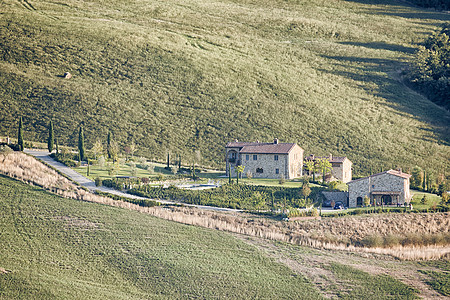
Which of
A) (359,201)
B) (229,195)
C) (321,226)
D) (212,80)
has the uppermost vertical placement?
(212,80)

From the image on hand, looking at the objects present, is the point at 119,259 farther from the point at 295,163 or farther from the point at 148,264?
the point at 295,163

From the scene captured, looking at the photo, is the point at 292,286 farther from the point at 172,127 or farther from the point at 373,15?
the point at 373,15

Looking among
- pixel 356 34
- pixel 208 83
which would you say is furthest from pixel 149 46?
pixel 356 34

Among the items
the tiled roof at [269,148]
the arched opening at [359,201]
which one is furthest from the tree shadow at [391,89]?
the arched opening at [359,201]

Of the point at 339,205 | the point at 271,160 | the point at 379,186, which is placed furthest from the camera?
the point at 271,160

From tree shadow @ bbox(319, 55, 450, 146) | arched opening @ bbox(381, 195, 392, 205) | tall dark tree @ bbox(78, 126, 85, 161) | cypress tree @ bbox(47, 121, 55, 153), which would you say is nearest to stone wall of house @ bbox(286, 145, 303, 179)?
arched opening @ bbox(381, 195, 392, 205)

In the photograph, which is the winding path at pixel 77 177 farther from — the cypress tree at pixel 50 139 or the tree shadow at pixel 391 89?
the tree shadow at pixel 391 89

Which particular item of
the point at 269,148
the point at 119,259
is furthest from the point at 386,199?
the point at 119,259
